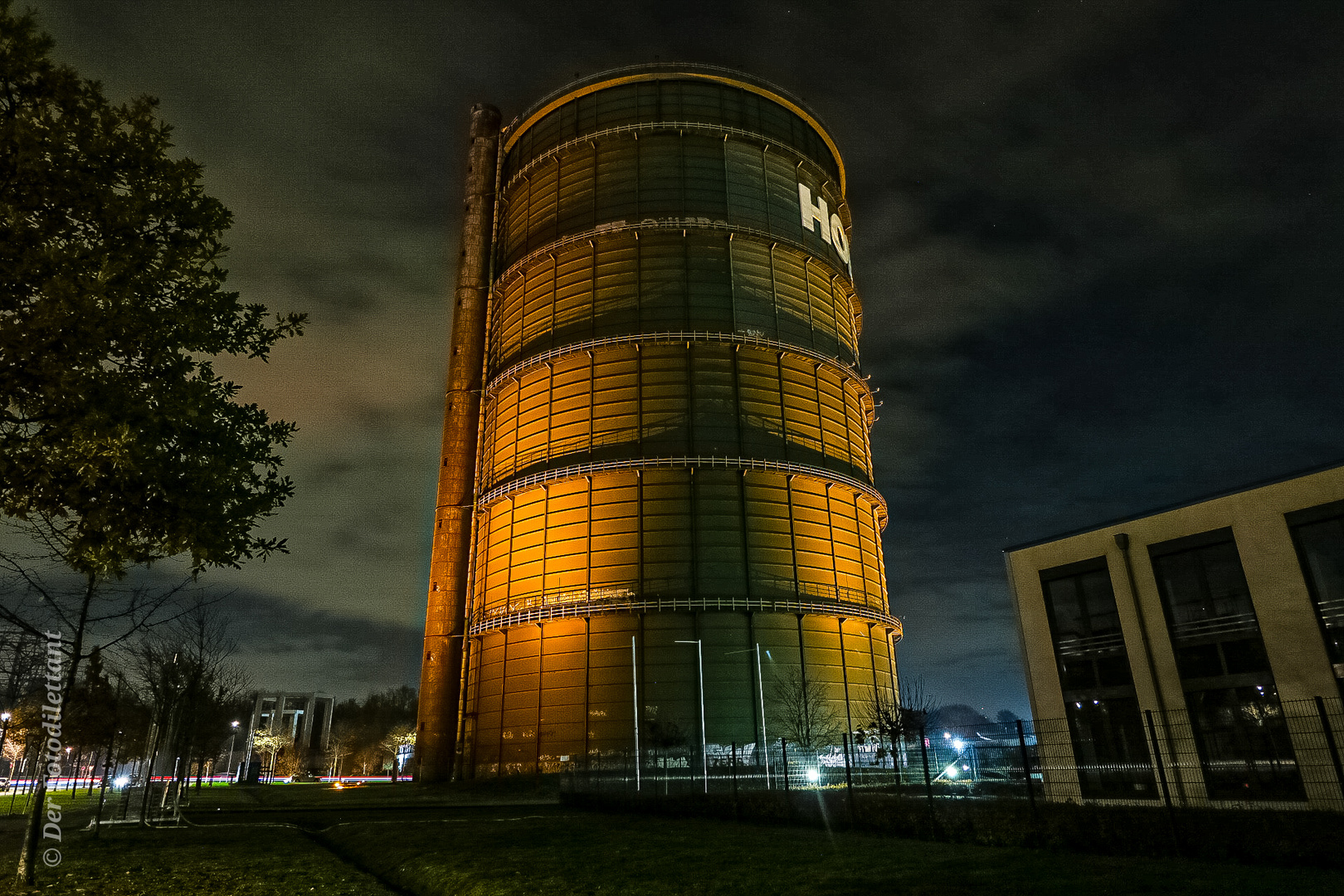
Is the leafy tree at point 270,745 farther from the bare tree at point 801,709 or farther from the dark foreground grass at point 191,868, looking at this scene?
the dark foreground grass at point 191,868

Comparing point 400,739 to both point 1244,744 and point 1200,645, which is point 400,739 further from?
point 1244,744

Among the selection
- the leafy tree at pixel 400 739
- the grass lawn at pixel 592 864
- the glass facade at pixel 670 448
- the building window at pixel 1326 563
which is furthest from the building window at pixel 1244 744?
the leafy tree at pixel 400 739

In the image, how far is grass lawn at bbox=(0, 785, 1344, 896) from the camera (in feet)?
31.7

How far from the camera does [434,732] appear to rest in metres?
44.1

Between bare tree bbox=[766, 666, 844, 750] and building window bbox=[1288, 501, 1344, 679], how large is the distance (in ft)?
68.8

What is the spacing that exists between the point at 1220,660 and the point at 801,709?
63.8 feet

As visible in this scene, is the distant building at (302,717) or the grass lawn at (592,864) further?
the distant building at (302,717)

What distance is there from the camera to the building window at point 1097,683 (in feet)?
58.5

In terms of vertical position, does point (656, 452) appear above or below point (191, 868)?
above

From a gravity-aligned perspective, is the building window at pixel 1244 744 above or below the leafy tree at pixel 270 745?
below

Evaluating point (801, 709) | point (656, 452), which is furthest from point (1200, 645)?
point (656, 452)

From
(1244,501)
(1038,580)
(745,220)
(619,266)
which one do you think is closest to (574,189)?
(619,266)

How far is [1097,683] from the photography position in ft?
64.6

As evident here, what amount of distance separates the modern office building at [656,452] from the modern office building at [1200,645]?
17.0 meters
